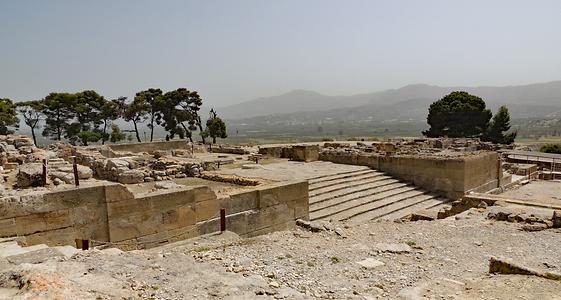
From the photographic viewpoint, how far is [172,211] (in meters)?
9.30

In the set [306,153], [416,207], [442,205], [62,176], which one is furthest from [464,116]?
[62,176]

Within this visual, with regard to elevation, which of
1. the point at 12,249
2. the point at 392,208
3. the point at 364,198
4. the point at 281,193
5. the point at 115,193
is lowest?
the point at 392,208

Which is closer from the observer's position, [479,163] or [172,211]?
[172,211]

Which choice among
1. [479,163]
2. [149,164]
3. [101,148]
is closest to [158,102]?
[101,148]

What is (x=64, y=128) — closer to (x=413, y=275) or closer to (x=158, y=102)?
(x=158, y=102)

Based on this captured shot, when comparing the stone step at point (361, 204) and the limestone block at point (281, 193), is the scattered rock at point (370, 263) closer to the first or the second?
the limestone block at point (281, 193)

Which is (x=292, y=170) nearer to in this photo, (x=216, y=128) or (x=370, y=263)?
(x=370, y=263)

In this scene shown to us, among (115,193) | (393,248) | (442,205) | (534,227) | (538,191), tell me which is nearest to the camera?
(393,248)

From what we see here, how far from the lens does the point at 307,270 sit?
6023mm

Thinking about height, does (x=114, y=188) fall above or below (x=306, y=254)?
above

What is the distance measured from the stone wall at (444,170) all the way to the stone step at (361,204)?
3.14 feet

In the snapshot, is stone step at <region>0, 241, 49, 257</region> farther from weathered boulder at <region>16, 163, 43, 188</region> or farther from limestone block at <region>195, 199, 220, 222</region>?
limestone block at <region>195, 199, 220, 222</region>

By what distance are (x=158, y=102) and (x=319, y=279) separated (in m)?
37.4

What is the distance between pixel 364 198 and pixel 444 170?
4.43m
